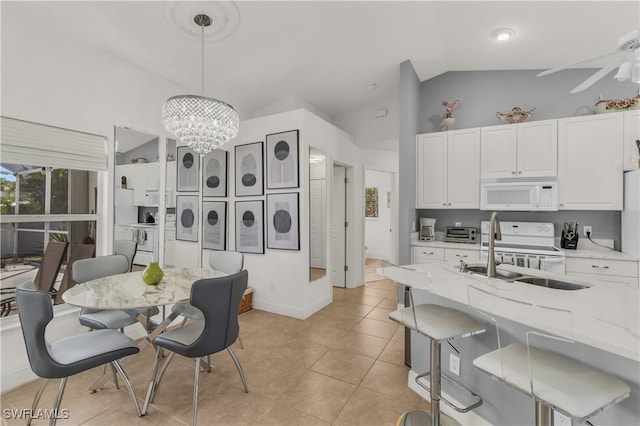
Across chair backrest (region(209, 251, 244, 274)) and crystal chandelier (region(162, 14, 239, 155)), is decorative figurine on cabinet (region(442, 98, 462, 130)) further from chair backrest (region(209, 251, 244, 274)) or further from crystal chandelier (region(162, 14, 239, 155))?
chair backrest (region(209, 251, 244, 274))

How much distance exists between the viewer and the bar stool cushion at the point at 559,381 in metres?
1.02

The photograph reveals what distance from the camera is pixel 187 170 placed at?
3748 millimetres

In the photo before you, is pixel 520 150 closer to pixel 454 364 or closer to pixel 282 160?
pixel 454 364

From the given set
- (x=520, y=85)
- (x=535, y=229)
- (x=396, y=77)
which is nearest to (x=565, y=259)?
(x=535, y=229)

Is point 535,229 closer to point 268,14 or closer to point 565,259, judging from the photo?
point 565,259

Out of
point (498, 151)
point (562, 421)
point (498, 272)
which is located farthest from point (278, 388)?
point (498, 151)

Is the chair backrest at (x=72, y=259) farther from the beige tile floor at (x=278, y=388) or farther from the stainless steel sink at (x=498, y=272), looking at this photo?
the stainless steel sink at (x=498, y=272)

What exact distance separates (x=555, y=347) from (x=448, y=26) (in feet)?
10.2

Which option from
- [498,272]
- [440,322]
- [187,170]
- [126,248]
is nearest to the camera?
[440,322]

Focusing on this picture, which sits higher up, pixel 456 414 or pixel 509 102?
pixel 509 102

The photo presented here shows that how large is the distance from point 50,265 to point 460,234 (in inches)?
177

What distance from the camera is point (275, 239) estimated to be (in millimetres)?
3887

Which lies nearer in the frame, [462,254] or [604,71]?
[604,71]

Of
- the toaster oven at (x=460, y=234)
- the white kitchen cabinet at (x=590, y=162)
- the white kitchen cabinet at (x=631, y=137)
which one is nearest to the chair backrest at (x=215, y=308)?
the toaster oven at (x=460, y=234)
